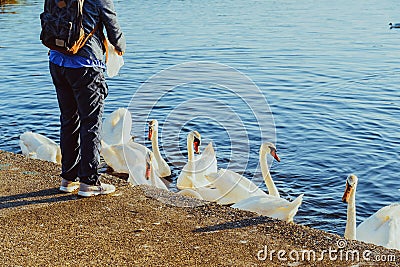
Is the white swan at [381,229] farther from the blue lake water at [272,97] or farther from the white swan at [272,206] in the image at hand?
the blue lake water at [272,97]

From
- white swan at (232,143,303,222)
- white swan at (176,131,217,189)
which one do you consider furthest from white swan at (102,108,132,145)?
white swan at (232,143,303,222)

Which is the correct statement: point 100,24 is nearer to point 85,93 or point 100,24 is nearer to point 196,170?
point 85,93

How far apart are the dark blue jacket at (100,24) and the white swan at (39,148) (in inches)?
167

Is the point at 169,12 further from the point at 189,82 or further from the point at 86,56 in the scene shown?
the point at 86,56

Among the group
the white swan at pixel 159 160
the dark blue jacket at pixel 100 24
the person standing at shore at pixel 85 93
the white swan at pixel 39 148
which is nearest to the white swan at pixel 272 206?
the person standing at shore at pixel 85 93

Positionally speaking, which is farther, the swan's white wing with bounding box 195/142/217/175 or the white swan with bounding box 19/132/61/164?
the white swan with bounding box 19/132/61/164

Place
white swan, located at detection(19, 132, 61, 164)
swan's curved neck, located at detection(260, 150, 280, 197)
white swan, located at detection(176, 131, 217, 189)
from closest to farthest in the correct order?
swan's curved neck, located at detection(260, 150, 280, 197), white swan, located at detection(176, 131, 217, 189), white swan, located at detection(19, 132, 61, 164)

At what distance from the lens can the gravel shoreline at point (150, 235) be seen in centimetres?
444

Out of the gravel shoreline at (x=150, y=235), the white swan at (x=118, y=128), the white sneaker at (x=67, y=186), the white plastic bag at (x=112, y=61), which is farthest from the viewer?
the white swan at (x=118, y=128)

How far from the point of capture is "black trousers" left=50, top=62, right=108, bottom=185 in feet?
17.2

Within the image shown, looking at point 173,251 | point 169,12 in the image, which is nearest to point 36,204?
point 173,251

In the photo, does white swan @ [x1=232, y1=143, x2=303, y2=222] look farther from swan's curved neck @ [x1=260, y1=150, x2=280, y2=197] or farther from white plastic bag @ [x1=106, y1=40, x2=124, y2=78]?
white plastic bag @ [x1=106, y1=40, x2=124, y2=78]

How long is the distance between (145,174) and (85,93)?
3.38 meters

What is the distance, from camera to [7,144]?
434 inches
